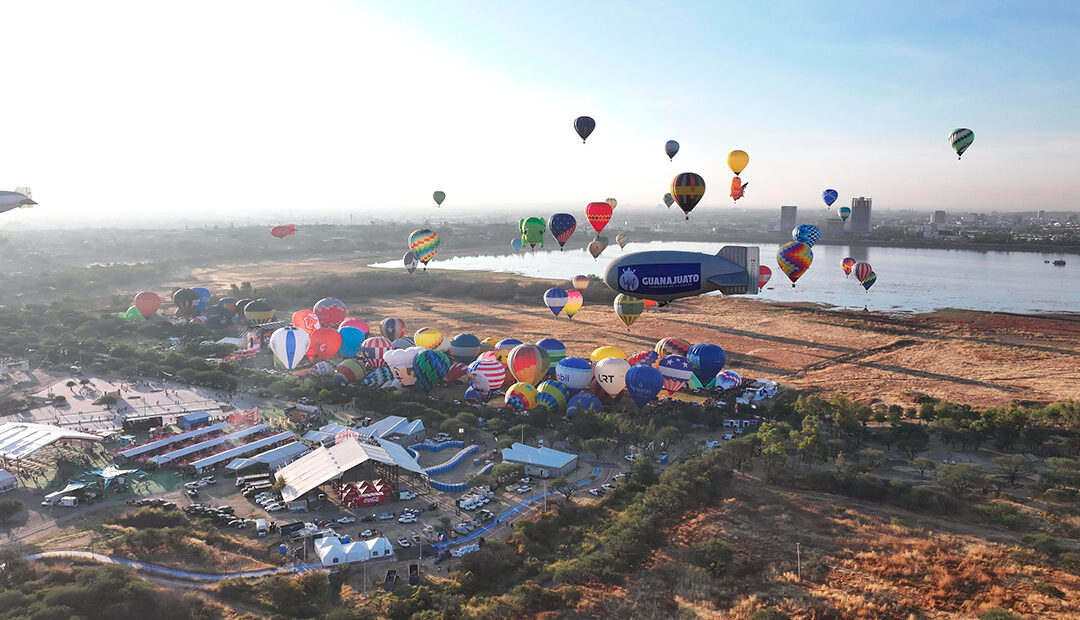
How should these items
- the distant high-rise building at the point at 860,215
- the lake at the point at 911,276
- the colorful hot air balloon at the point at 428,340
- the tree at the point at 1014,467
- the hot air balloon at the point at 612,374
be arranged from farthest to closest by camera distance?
the distant high-rise building at the point at 860,215, the lake at the point at 911,276, the colorful hot air balloon at the point at 428,340, the hot air balloon at the point at 612,374, the tree at the point at 1014,467

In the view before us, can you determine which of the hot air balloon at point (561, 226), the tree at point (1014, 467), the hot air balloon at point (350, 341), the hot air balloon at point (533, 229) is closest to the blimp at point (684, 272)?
the tree at point (1014, 467)

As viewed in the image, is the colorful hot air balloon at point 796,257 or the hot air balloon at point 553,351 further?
the colorful hot air balloon at point 796,257

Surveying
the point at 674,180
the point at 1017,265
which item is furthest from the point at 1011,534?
the point at 1017,265

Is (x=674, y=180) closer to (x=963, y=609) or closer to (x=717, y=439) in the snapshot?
(x=717, y=439)

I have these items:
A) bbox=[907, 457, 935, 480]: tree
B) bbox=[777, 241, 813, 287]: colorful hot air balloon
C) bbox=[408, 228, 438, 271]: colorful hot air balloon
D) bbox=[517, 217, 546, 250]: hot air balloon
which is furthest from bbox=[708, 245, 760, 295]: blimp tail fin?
bbox=[408, 228, 438, 271]: colorful hot air balloon

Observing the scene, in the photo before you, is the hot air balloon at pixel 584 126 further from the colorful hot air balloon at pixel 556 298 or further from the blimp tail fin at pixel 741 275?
the blimp tail fin at pixel 741 275

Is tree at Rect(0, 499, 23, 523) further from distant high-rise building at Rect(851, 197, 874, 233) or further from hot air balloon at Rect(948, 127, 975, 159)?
distant high-rise building at Rect(851, 197, 874, 233)

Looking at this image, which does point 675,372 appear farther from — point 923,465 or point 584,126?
point 584,126

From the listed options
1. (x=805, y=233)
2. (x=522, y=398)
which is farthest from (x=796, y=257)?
(x=522, y=398)
